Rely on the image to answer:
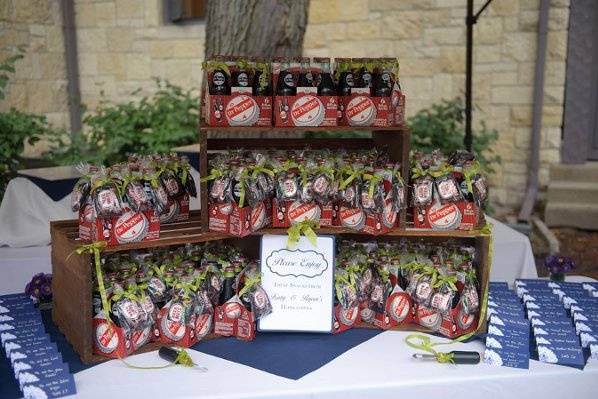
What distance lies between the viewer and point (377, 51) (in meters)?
5.66

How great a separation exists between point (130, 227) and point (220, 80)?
0.54 m

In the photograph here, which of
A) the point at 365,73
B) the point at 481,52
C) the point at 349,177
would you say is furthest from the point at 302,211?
the point at 481,52

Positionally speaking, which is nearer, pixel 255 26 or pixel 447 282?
pixel 447 282

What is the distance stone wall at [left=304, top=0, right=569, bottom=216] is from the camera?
5.22 m

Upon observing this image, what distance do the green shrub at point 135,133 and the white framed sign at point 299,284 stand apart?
112 inches

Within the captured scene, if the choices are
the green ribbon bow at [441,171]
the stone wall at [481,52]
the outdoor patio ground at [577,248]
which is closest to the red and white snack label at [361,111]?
the green ribbon bow at [441,171]

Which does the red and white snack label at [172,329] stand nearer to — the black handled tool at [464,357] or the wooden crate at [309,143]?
the wooden crate at [309,143]

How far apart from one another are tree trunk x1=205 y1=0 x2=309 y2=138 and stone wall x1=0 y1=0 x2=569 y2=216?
7.09 feet

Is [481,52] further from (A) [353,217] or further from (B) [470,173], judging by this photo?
(A) [353,217]

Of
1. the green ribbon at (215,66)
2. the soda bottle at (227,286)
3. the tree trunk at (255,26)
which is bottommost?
the soda bottle at (227,286)

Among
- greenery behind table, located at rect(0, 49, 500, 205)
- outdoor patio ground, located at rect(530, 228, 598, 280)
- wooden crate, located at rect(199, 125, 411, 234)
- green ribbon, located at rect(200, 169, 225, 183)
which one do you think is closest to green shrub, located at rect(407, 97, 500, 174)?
greenery behind table, located at rect(0, 49, 500, 205)

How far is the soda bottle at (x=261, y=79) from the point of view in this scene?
197 centimetres

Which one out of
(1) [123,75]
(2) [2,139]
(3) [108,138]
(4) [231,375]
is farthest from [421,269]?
(1) [123,75]

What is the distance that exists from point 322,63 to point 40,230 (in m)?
1.88
